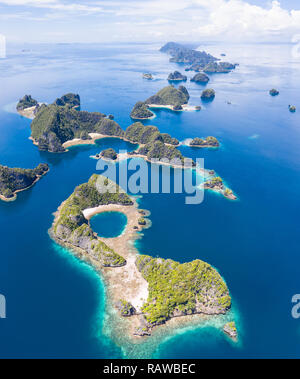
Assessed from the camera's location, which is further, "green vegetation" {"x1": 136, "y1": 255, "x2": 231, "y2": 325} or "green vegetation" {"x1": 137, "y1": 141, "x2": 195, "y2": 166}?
"green vegetation" {"x1": 137, "y1": 141, "x2": 195, "y2": 166}

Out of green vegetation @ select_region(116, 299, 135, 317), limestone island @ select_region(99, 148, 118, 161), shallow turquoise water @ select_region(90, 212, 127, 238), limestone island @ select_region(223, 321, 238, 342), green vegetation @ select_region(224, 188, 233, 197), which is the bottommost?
limestone island @ select_region(223, 321, 238, 342)

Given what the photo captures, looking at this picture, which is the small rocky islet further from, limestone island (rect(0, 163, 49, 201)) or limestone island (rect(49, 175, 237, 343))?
limestone island (rect(0, 163, 49, 201))

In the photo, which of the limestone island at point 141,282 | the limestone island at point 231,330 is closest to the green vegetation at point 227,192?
the limestone island at point 141,282

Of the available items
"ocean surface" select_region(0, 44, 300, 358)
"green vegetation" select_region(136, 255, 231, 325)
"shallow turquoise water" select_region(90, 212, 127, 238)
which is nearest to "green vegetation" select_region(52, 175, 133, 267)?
"shallow turquoise water" select_region(90, 212, 127, 238)

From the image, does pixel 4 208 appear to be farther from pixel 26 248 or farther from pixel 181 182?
pixel 181 182

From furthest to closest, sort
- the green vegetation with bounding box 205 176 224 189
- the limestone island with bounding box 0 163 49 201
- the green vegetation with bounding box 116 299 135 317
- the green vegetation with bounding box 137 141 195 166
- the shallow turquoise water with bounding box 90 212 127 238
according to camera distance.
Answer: the green vegetation with bounding box 137 141 195 166 → the green vegetation with bounding box 205 176 224 189 → the limestone island with bounding box 0 163 49 201 → the shallow turquoise water with bounding box 90 212 127 238 → the green vegetation with bounding box 116 299 135 317

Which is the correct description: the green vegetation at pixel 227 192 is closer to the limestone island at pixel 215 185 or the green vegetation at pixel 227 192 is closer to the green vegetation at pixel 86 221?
the limestone island at pixel 215 185

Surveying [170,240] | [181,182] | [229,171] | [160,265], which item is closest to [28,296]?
[160,265]
